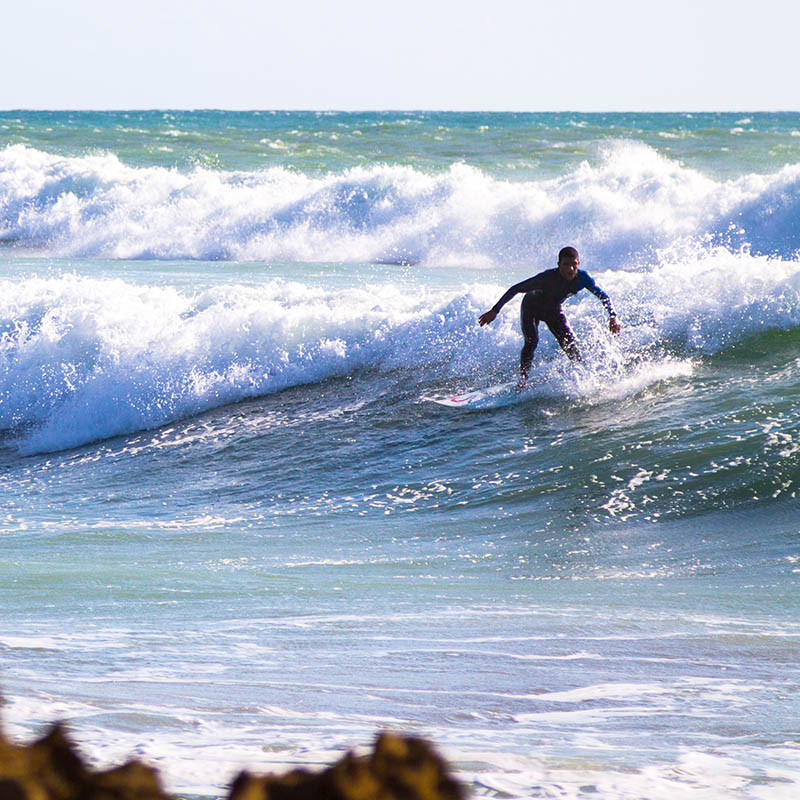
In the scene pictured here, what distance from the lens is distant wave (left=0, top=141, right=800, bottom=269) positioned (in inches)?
880

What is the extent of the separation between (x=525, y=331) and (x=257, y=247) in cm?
1416

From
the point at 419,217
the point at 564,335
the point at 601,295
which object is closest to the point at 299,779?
the point at 601,295

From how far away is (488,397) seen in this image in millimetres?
11203

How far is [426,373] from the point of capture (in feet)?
40.1

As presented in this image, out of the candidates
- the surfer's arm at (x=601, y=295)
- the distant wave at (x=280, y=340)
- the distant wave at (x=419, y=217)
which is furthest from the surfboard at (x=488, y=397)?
the distant wave at (x=419, y=217)

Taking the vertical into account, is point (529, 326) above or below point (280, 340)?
above

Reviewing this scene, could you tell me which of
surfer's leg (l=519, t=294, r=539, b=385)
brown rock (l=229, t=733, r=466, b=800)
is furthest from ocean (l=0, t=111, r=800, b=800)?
brown rock (l=229, t=733, r=466, b=800)

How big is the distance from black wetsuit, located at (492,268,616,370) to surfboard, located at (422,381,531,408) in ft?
1.11

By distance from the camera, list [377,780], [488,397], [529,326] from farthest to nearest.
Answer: [488,397] < [529,326] < [377,780]

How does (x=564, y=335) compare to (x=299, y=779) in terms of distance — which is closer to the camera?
(x=299, y=779)

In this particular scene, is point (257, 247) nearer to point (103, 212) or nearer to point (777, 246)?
point (103, 212)

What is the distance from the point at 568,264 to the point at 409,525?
3219 millimetres

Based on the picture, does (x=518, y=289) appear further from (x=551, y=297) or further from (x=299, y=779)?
(x=299, y=779)

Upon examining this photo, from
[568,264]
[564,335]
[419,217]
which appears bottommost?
[564,335]
